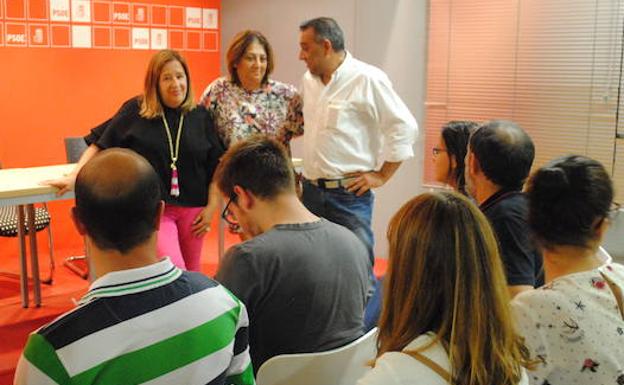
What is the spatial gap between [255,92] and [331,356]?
6.54 ft

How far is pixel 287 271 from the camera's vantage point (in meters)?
1.91

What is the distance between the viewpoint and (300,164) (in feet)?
13.7

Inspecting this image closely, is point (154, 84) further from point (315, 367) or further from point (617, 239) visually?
point (617, 239)

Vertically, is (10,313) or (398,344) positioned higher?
(398,344)

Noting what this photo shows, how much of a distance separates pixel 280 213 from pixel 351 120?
1649mm

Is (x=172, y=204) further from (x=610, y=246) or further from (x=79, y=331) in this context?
(x=610, y=246)

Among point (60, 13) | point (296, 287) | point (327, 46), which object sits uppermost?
point (60, 13)

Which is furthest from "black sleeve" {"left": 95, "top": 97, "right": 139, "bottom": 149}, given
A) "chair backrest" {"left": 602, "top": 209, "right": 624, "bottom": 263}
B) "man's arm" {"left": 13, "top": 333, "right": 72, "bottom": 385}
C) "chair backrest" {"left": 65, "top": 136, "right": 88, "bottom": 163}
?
"chair backrest" {"left": 602, "top": 209, "right": 624, "bottom": 263}

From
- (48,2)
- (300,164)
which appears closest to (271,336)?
(300,164)

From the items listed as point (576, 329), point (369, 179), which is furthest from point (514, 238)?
point (369, 179)

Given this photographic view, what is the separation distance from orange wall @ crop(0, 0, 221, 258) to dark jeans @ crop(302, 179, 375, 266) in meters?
2.47

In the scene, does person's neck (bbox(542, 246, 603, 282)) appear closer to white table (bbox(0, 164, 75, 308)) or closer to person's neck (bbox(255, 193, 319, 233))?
person's neck (bbox(255, 193, 319, 233))

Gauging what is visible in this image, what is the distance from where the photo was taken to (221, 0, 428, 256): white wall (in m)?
5.06

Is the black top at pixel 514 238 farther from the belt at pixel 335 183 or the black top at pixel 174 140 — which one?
the black top at pixel 174 140
